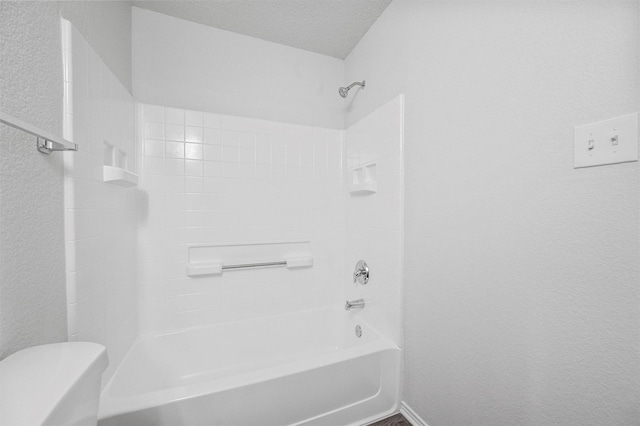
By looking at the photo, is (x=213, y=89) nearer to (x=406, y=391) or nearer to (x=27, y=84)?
(x=27, y=84)

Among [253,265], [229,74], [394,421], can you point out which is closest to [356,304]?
[394,421]

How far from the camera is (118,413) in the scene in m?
0.92

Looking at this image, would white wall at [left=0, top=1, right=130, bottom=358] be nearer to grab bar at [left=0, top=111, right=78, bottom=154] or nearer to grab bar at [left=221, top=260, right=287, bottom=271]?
grab bar at [left=0, top=111, right=78, bottom=154]

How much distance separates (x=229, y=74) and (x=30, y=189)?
4.69 feet

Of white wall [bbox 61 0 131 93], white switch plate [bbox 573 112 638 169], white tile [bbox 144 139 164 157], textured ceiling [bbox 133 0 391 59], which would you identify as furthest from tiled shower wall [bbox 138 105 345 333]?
white switch plate [bbox 573 112 638 169]

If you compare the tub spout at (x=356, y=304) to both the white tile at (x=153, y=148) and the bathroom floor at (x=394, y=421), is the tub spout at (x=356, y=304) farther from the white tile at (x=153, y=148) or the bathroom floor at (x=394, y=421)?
the white tile at (x=153, y=148)

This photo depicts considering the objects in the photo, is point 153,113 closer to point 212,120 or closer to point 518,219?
point 212,120

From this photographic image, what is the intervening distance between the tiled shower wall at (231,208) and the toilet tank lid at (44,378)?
991 mm

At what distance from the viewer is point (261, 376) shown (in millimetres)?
1109

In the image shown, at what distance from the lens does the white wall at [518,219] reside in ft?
2.10

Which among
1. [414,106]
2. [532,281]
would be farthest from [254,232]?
[532,281]

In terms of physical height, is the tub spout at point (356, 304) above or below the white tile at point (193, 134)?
below

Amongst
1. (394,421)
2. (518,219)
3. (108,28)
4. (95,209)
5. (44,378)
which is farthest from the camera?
(394,421)

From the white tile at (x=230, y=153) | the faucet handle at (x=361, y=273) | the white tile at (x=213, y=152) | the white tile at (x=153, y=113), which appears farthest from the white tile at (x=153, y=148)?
the faucet handle at (x=361, y=273)
